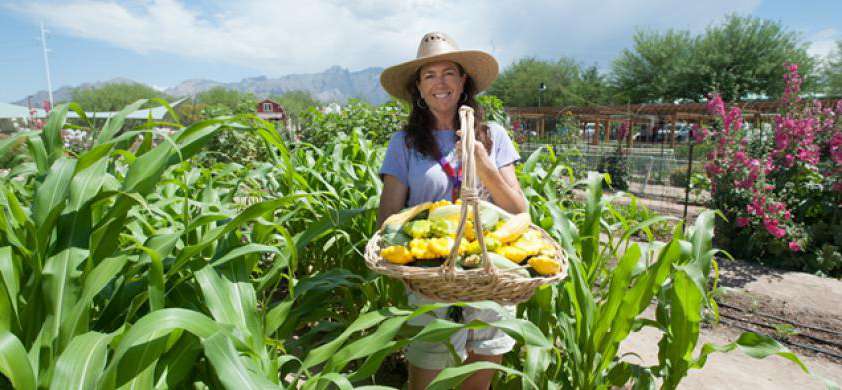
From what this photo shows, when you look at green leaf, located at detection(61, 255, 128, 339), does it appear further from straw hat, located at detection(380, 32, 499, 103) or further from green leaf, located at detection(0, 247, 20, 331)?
straw hat, located at detection(380, 32, 499, 103)

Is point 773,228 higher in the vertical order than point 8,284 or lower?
lower

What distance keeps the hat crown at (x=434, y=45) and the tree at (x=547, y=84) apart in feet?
121

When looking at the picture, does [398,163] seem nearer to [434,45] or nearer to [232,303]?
[434,45]

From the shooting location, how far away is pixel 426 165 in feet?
5.20

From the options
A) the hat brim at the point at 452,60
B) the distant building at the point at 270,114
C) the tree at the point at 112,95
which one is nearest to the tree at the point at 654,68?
the distant building at the point at 270,114

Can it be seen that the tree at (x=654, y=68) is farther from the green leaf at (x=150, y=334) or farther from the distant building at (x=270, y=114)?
the green leaf at (x=150, y=334)

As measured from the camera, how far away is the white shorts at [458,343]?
1.42 m

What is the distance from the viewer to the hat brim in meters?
1.60

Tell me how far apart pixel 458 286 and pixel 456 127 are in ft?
2.47

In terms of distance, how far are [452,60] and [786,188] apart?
447 centimetres

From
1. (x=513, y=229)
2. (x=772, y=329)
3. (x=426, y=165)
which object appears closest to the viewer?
(x=513, y=229)

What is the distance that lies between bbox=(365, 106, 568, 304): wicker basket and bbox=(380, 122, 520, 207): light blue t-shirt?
41 cm

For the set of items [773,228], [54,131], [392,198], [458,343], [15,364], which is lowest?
[773,228]

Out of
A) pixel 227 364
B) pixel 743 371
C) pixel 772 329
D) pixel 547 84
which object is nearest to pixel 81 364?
pixel 227 364
